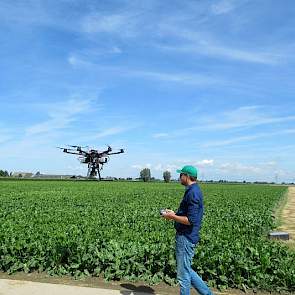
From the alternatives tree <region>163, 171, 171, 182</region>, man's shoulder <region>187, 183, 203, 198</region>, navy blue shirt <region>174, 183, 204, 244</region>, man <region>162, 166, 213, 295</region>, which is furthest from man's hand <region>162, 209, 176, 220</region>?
tree <region>163, 171, 171, 182</region>

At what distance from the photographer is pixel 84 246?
10195 mm

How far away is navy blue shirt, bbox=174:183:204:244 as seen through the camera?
671 centimetres

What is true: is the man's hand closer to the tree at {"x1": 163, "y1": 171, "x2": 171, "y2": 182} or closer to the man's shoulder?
the man's shoulder

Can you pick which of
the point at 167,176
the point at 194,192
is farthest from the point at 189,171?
the point at 167,176

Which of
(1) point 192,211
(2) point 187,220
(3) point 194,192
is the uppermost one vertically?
(3) point 194,192

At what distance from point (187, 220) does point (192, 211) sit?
0.14 metres

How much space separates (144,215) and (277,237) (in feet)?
20.8

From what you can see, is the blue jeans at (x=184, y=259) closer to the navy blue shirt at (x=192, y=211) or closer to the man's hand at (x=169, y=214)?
the navy blue shirt at (x=192, y=211)

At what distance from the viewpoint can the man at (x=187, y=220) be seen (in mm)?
6723

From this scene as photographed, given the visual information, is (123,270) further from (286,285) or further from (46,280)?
(286,285)

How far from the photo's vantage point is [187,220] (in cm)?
671

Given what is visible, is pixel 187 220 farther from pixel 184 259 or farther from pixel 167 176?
pixel 167 176

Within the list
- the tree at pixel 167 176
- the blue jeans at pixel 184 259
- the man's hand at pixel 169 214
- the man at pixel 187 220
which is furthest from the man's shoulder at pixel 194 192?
the tree at pixel 167 176

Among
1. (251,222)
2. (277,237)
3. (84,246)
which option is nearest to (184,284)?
(84,246)
